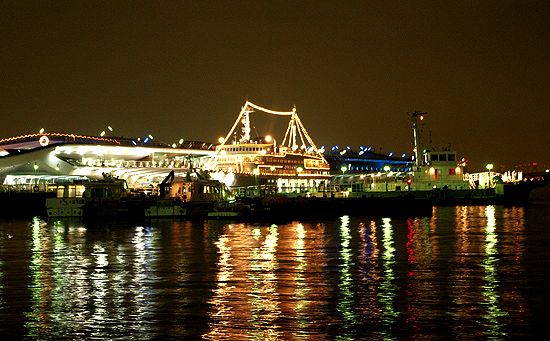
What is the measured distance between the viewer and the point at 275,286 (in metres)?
20.5

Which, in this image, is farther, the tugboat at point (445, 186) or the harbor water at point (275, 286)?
the tugboat at point (445, 186)

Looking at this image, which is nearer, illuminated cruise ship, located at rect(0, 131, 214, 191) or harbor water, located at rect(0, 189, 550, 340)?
harbor water, located at rect(0, 189, 550, 340)

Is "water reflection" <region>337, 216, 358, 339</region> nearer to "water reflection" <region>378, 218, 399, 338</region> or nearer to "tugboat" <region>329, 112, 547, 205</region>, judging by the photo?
"water reflection" <region>378, 218, 399, 338</region>

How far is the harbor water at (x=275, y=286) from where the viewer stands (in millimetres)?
15703

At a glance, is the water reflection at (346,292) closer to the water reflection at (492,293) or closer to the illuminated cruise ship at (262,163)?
the water reflection at (492,293)

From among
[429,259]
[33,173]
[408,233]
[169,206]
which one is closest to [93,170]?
[33,173]

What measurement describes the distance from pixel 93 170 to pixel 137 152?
1992 cm

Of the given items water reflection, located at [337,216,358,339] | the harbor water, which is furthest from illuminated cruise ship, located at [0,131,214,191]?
water reflection, located at [337,216,358,339]

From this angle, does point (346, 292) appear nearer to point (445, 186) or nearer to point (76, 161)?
point (445, 186)

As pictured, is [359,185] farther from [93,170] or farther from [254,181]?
[93,170]

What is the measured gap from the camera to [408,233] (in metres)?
39.0

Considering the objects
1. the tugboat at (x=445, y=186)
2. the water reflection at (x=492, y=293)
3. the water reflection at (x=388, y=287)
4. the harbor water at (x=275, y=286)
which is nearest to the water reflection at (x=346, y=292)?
the harbor water at (x=275, y=286)

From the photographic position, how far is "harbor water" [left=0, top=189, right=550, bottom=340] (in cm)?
1570

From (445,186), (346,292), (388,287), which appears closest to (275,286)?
(346,292)
